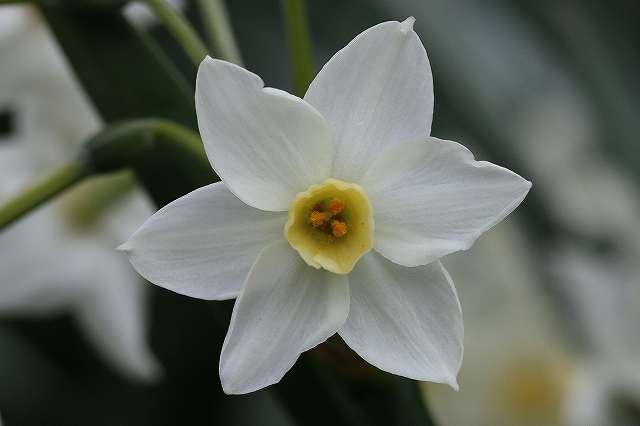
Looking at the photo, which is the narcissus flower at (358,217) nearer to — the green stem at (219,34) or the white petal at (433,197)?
the white petal at (433,197)

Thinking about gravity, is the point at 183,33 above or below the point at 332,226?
above

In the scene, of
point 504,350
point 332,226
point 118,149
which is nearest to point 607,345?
point 504,350

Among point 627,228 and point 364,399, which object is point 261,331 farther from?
point 627,228

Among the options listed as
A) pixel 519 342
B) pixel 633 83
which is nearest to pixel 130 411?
pixel 519 342

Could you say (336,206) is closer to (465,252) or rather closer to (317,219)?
(317,219)

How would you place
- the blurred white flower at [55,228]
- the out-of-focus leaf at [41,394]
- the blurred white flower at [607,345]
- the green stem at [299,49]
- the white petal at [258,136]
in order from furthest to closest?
the out-of-focus leaf at [41,394] < the blurred white flower at [607,345] < the blurred white flower at [55,228] < the green stem at [299,49] < the white petal at [258,136]

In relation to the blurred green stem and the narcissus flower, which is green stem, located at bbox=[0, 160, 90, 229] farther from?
the narcissus flower

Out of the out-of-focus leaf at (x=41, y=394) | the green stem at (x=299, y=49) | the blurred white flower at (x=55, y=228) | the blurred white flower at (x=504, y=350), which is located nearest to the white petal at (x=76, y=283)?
the blurred white flower at (x=55, y=228)

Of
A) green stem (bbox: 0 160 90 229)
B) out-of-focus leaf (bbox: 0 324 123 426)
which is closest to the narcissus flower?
green stem (bbox: 0 160 90 229)
